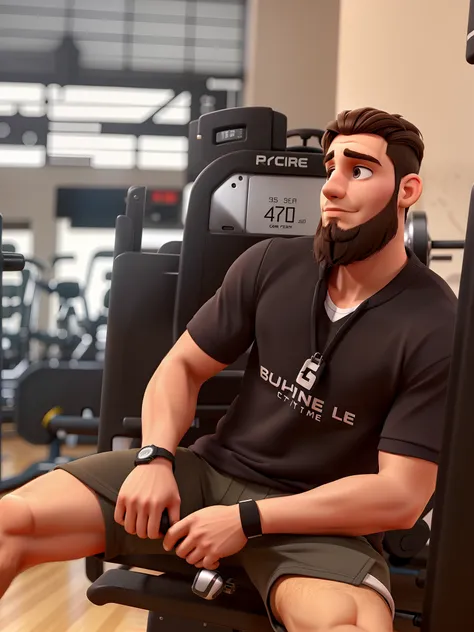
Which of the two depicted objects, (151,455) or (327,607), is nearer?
(327,607)

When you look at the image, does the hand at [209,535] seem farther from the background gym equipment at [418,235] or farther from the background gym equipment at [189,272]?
the background gym equipment at [418,235]

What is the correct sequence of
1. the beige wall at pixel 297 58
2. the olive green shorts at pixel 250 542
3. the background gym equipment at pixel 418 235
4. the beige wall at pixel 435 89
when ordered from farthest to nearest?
the beige wall at pixel 297 58
the beige wall at pixel 435 89
the background gym equipment at pixel 418 235
the olive green shorts at pixel 250 542

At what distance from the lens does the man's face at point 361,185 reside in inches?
48.4

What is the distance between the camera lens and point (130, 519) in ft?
3.80

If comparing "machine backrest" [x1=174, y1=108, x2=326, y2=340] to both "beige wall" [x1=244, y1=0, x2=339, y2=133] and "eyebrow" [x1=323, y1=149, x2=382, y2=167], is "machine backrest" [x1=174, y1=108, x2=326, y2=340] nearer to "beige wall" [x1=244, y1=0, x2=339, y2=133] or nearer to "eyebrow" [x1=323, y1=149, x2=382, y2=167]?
"eyebrow" [x1=323, y1=149, x2=382, y2=167]

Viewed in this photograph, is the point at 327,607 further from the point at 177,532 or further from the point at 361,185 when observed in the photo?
the point at 361,185

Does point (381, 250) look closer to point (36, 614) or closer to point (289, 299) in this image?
point (289, 299)

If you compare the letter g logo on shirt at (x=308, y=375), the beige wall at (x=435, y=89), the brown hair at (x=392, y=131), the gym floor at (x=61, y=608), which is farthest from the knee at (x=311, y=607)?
the beige wall at (x=435, y=89)

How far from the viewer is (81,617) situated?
205 cm

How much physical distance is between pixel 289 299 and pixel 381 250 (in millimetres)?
182

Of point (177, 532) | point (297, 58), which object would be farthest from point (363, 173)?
point (297, 58)

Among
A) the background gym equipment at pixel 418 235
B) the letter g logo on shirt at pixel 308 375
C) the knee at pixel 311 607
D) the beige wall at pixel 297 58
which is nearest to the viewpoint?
the knee at pixel 311 607

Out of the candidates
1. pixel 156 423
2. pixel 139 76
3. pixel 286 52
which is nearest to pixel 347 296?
pixel 156 423

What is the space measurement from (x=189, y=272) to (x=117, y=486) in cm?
57
